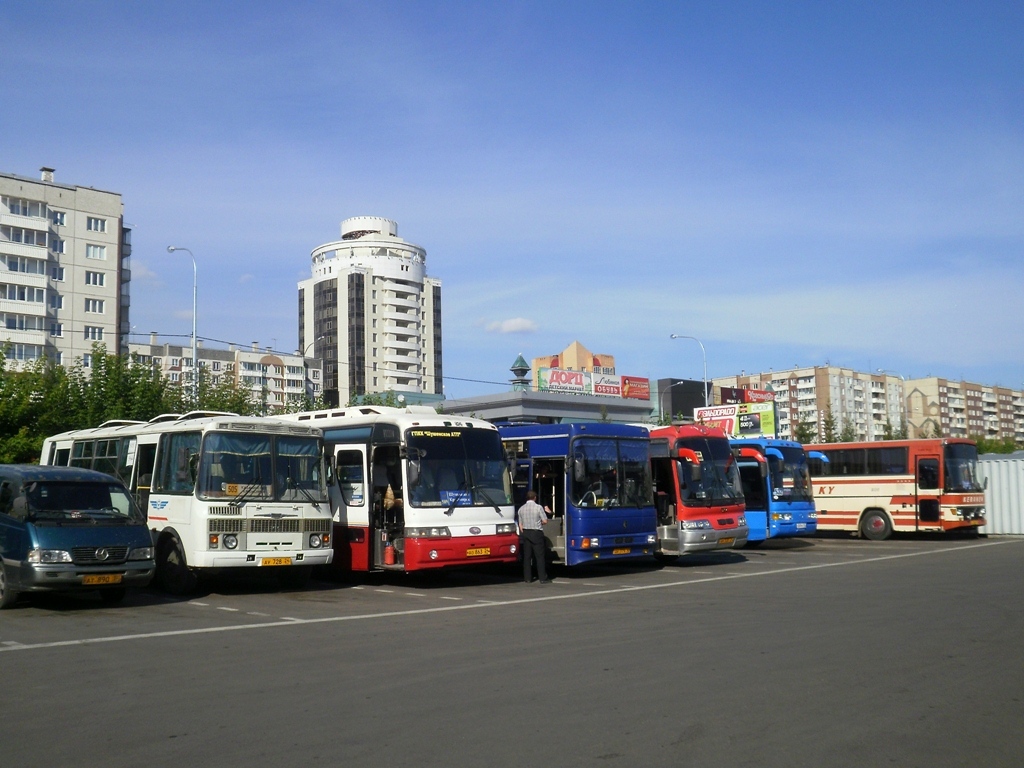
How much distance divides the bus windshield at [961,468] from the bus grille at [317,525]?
22.1m

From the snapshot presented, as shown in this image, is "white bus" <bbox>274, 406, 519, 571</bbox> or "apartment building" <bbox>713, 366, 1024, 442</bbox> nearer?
"white bus" <bbox>274, 406, 519, 571</bbox>

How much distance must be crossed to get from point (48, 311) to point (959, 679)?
8064cm

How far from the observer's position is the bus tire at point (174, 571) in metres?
16.8

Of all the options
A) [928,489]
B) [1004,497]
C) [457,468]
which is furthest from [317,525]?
[1004,497]

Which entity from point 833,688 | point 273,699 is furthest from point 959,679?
point 273,699

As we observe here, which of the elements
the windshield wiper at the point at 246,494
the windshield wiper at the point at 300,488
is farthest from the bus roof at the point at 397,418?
the windshield wiper at the point at 246,494

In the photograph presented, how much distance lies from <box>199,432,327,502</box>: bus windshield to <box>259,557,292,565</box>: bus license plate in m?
1.01

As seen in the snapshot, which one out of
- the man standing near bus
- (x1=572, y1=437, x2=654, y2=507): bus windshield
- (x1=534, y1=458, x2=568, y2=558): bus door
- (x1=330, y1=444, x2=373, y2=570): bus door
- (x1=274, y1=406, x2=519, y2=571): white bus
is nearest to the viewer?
(x1=274, y1=406, x2=519, y2=571): white bus

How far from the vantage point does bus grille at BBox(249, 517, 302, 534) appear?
16.7 meters

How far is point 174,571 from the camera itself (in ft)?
56.1

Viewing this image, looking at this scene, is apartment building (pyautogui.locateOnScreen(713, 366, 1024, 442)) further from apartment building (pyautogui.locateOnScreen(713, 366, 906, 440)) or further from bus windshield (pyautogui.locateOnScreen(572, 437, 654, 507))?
bus windshield (pyautogui.locateOnScreen(572, 437, 654, 507))

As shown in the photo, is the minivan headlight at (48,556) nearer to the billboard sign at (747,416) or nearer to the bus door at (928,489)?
the bus door at (928,489)

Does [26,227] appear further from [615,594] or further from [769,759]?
[769,759]

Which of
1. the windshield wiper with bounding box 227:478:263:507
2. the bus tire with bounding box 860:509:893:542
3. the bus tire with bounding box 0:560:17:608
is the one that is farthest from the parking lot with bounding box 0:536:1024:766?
the bus tire with bounding box 860:509:893:542
